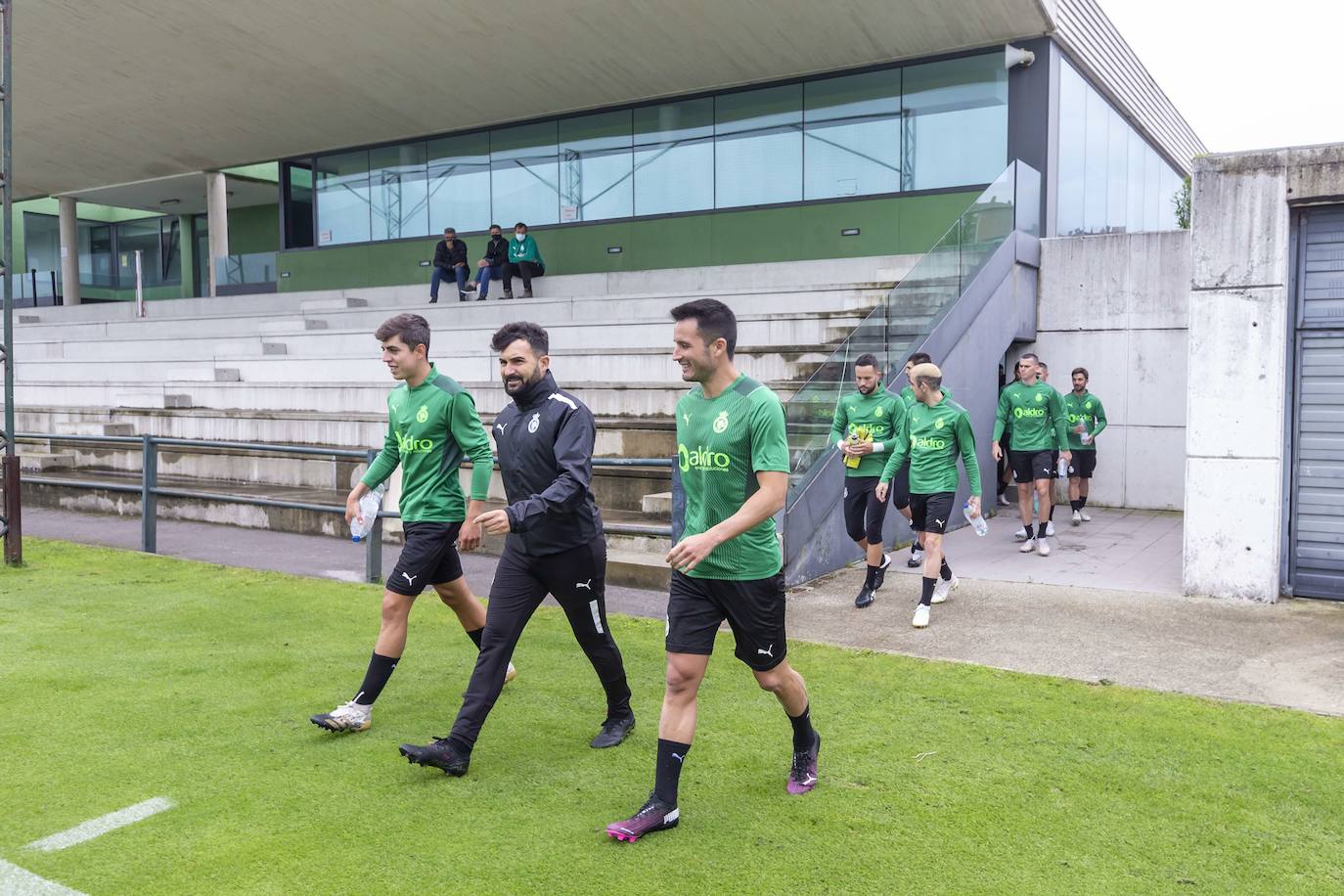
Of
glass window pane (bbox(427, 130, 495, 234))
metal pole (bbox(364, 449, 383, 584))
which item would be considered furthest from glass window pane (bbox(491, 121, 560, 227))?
metal pole (bbox(364, 449, 383, 584))

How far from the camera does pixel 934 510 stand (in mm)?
8070

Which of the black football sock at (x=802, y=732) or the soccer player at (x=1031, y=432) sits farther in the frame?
the soccer player at (x=1031, y=432)

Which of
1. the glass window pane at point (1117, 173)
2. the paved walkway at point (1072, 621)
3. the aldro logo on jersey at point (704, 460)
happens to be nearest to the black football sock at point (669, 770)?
the aldro logo on jersey at point (704, 460)

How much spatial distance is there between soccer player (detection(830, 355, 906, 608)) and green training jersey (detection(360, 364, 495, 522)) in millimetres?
3972

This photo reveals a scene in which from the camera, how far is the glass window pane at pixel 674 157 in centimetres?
1936

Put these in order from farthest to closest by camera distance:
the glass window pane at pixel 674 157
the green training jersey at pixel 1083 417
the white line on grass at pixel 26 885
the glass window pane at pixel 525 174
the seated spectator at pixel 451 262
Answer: the glass window pane at pixel 525 174 → the seated spectator at pixel 451 262 → the glass window pane at pixel 674 157 → the green training jersey at pixel 1083 417 → the white line on grass at pixel 26 885

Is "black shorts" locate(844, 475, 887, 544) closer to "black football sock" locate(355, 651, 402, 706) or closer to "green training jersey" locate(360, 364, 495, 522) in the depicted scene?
"green training jersey" locate(360, 364, 495, 522)

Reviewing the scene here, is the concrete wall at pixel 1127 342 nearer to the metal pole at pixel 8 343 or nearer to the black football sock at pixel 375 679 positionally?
the black football sock at pixel 375 679

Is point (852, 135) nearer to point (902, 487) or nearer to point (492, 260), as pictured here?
point (492, 260)

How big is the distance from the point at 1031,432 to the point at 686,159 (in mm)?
10344

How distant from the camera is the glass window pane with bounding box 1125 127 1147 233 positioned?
20.9 metres

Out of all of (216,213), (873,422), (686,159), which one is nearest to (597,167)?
(686,159)

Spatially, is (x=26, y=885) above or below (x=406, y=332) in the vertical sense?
below

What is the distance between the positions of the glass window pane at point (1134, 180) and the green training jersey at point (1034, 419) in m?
11.0
